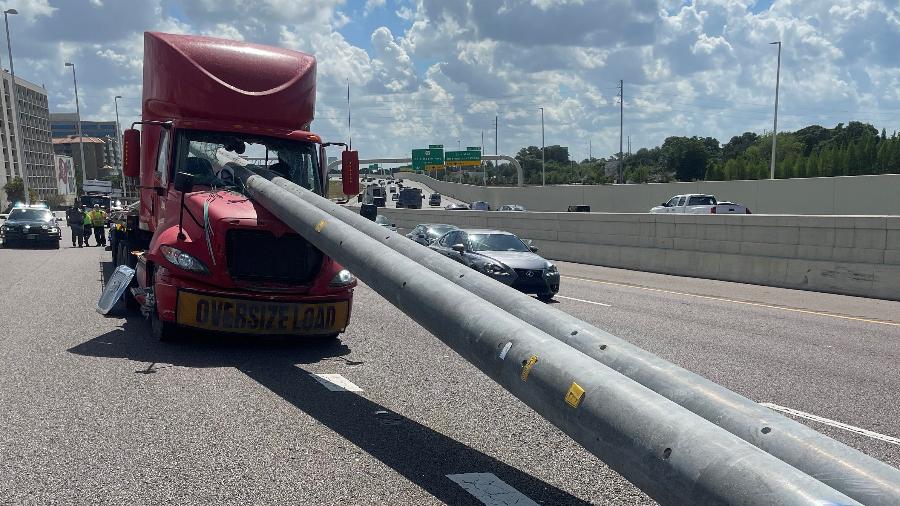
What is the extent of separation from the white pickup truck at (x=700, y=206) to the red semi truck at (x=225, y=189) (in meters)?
29.4

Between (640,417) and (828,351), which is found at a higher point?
(640,417)

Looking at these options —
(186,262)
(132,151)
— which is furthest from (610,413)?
(132,151)

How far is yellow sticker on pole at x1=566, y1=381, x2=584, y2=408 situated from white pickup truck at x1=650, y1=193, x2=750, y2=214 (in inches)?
1371

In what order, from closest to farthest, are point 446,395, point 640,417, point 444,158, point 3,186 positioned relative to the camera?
1. point 640,417
2. point 446,395
3. point 444,158
4. point 3,186

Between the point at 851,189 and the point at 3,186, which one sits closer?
the point at 851,189

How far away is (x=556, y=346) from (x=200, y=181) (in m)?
6.62

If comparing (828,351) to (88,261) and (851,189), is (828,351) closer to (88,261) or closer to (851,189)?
(88,261)

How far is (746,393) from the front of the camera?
743 centimetres

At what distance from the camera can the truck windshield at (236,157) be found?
1001 centimetres

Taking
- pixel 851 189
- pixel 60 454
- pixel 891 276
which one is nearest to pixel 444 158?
pixel 851 189

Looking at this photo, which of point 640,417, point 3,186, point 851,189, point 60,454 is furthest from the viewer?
point 3,186

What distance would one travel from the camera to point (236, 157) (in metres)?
10.3

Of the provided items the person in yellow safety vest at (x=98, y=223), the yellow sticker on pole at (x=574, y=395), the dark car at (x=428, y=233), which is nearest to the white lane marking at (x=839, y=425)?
the yellow sticker on pole at (x=574, y=395)

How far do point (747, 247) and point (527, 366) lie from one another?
55.8 feet
